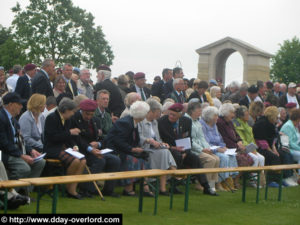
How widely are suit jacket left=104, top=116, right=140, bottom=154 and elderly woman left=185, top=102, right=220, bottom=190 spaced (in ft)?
5.11

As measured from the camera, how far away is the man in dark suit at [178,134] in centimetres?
1030

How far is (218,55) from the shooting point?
23.7 meters

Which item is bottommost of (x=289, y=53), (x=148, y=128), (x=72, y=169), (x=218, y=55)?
(x=72, y=169)

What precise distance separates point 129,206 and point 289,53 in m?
57.0

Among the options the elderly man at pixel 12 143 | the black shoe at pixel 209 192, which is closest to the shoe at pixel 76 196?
the elderly man at pixel 12 143

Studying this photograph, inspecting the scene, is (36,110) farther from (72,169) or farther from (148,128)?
(148,128)

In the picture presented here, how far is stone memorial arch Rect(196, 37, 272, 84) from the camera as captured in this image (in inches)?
900

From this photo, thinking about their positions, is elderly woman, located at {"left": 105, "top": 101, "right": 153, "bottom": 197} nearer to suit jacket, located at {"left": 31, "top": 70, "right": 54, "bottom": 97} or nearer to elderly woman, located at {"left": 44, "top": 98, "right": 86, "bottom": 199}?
elderly woman, located at {"left": 44, "top": 98, "right": 86, "bottom": 199}

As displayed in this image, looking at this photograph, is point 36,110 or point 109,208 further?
point 36,110

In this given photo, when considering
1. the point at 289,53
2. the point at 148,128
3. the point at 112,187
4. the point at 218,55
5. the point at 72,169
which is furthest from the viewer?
the point at 289,53

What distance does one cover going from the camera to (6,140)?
25.6ft

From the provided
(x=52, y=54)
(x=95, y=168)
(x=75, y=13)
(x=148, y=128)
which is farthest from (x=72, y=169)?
(x=75, y=13)

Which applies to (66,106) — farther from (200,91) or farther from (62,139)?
(200,91)

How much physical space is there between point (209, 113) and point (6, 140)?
4734 millimetres
